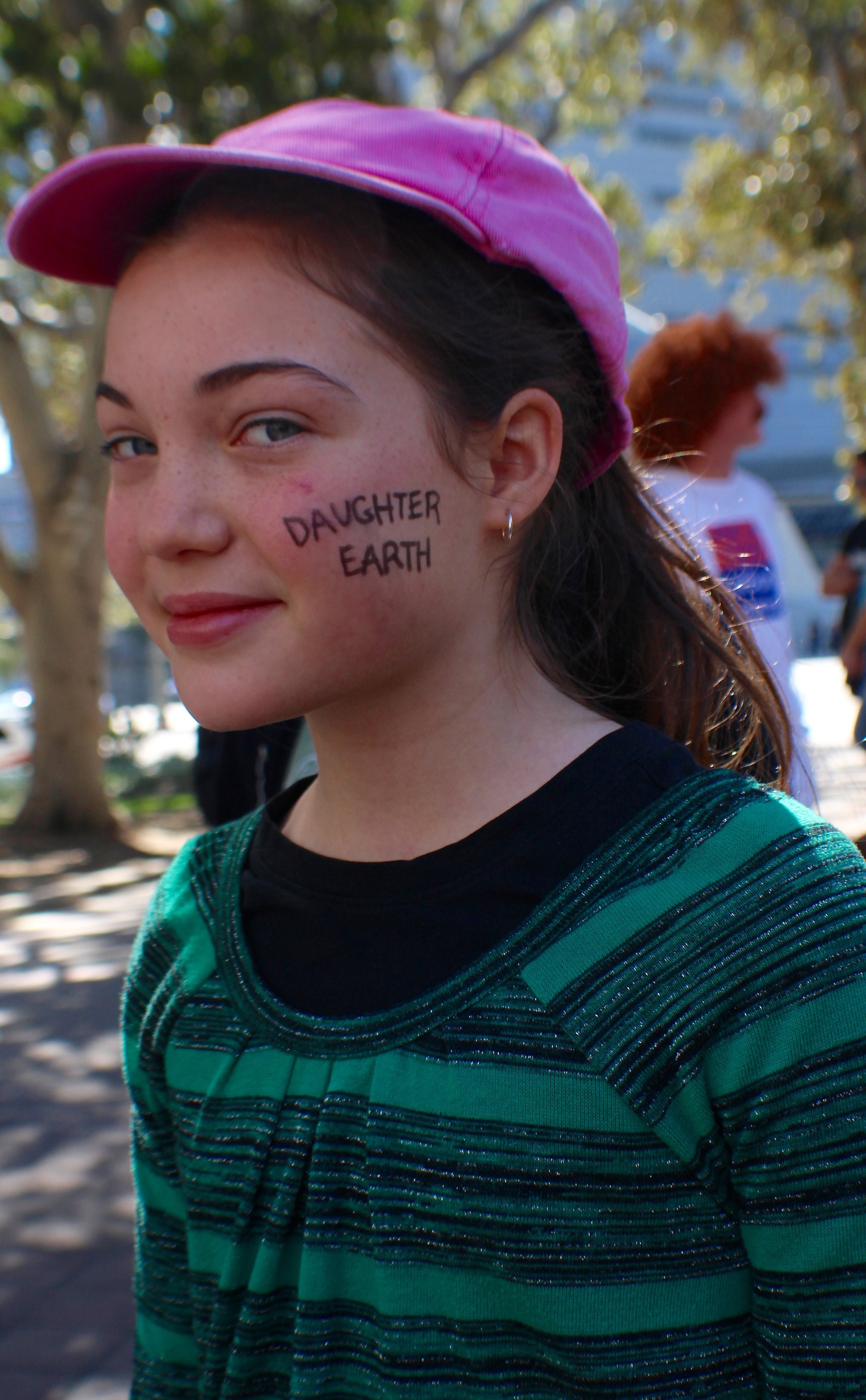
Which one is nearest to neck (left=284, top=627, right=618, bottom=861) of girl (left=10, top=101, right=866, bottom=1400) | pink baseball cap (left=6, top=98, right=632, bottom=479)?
girl (left=10, top=101, right=866, bottom=1400)

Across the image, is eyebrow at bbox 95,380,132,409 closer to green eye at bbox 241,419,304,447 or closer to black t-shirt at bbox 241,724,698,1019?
green eye at bbox 241,419,304,447

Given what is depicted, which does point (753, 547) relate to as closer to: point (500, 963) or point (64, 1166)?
point (500, 963)

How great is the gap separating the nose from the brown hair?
0.69 feet

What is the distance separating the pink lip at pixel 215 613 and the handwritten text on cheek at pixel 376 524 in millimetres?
78

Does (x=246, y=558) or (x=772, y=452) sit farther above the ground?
(x=772, y=452)

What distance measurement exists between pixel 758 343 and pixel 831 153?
11232 mm

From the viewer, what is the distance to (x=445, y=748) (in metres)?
1.33

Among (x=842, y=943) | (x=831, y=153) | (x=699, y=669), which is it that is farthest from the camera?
(x=831, y=153)

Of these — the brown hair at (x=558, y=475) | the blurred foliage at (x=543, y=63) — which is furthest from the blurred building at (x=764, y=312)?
the brown hair at (x=558, y=475)

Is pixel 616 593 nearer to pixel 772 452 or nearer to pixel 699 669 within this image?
pixel 699 669

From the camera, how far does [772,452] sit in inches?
2408

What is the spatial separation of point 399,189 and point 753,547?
2.26m

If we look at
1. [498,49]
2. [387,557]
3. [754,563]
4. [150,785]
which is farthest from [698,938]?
[150,785]

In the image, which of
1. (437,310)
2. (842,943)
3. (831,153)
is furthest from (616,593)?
(831,153)
